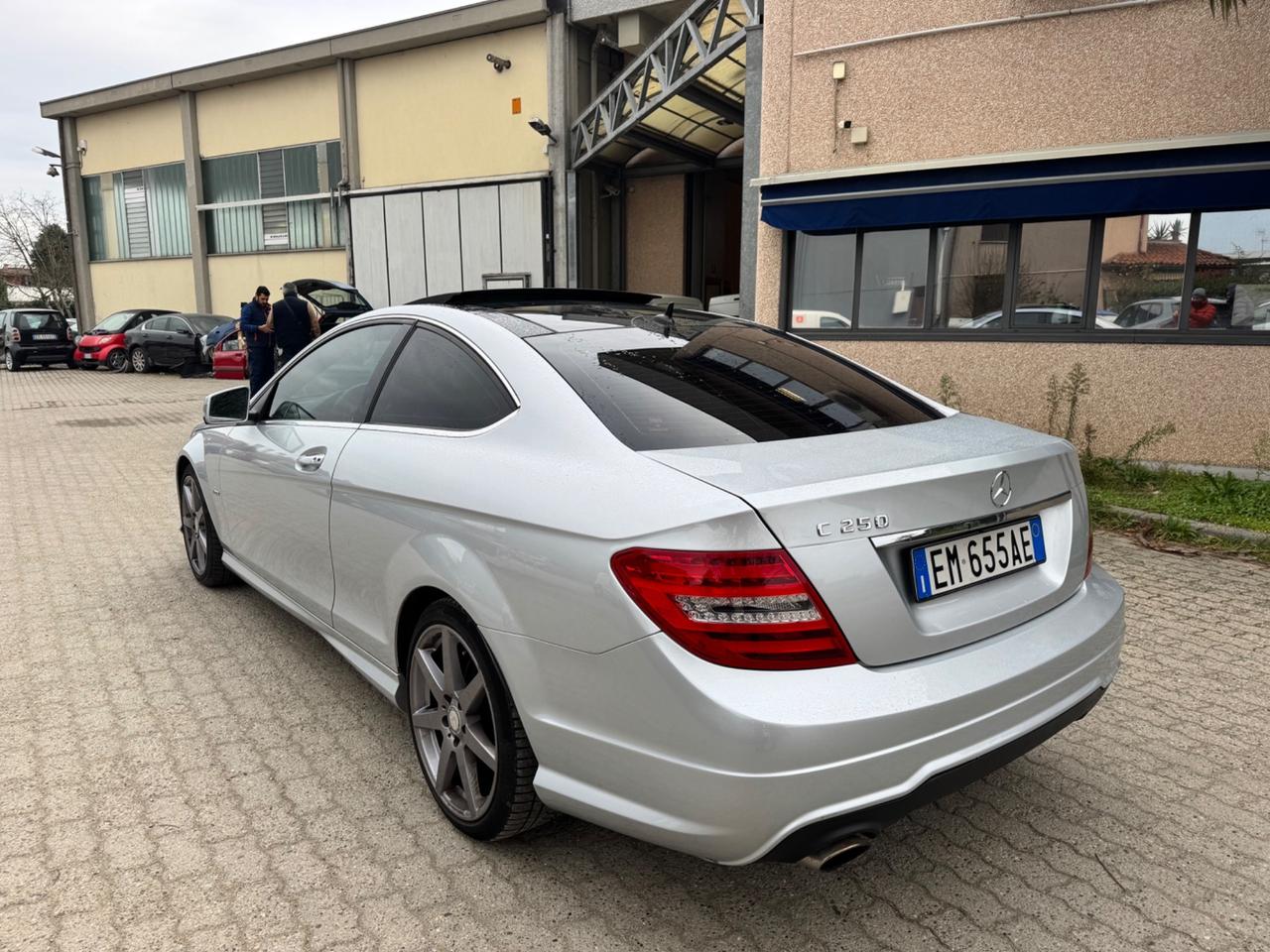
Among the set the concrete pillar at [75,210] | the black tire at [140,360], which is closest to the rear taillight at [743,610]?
the black tire at [140,360]

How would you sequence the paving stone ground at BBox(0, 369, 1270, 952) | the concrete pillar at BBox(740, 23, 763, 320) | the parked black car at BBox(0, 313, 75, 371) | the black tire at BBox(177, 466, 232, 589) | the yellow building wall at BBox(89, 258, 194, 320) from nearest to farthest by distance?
the paving stone ground at BBox(0, 369, 1270, 952)
the black tire at BBox(177, 466, 232, 589)
the concrete pillar at BBox(740, 23, 763, 320)
the parked black car at BBox(0, 313, 75, 371)
the yellow building wall at BBox(89, 258, 194, 320)

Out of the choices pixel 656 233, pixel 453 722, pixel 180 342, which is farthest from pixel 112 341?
pixel 453 722

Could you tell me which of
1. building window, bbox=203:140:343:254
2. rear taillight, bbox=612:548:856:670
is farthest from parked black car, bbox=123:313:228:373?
rear taillight, bbox=612:548:856:670

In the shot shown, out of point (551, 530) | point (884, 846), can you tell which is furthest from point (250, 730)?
point (884, 846)

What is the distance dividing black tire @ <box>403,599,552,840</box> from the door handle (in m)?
0.91

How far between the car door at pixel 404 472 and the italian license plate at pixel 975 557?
1164 mm

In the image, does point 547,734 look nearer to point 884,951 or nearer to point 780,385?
point 884,951

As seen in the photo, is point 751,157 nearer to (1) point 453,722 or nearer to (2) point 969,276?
(2) point 969,276

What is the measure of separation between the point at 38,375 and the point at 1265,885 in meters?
27.1

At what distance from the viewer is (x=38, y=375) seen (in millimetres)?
22922

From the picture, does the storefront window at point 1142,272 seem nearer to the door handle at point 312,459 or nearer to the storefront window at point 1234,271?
the storefront window at point 1234,271

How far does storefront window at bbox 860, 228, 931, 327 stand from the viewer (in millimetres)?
9234

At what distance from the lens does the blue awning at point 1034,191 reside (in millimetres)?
7430

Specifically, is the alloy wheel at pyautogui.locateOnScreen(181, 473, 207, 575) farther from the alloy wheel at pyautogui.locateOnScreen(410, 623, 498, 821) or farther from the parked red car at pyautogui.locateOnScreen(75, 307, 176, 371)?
the parked red car at pyautogui.locateOnScreen(75, 307, 176, 371)
